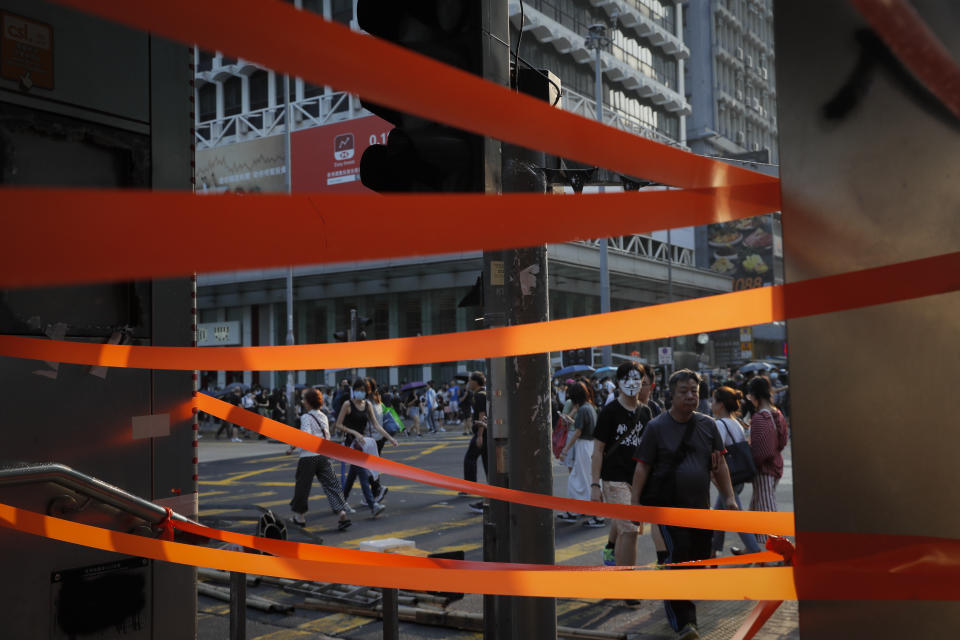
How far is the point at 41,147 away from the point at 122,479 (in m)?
Result: 1.43

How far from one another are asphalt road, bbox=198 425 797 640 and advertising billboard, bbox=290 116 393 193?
20996 mm

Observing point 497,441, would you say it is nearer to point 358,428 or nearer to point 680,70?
point 358,428

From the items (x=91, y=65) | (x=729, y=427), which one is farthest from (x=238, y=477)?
(x=91, y=65)

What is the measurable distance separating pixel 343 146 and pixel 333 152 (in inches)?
27.6

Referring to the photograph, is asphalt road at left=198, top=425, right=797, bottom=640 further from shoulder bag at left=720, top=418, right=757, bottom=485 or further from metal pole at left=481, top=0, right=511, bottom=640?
metal pole at left=481, top=0, right=511, bottom=640

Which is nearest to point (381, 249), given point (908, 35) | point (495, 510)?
point (908, 35)

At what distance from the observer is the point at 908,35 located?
124 cm

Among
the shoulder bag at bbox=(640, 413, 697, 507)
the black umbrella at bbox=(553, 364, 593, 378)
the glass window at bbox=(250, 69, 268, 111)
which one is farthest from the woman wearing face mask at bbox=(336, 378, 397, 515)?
the glass window at bbox=(250, 69, 268, 111)

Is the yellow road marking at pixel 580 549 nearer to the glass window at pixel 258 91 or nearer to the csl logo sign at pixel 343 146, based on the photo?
the csl logo sign at pixel 343 146

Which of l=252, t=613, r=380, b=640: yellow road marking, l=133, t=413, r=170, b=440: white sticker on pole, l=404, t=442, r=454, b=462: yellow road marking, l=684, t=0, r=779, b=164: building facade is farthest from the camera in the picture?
l=684, t=0, r=779, b=164: building facade

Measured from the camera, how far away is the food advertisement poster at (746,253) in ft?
173

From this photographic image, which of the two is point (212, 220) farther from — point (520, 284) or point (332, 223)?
point (520, 284)

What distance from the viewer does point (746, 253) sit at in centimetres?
5347

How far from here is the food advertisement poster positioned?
52625mm
